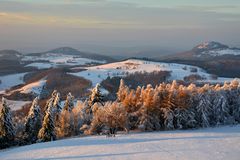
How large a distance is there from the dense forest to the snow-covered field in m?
5.15

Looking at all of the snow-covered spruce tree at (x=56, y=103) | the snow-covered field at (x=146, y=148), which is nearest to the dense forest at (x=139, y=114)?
the snow-covered spruce tree at (x=56, y=103)

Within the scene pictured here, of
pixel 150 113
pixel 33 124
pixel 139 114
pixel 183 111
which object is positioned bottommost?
pixel 33 124

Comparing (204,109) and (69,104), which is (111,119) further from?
(69,104)

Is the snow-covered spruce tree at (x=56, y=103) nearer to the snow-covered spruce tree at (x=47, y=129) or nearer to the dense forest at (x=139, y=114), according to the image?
the dense forest at (x=139, y=114)

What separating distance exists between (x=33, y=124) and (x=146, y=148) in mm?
27967

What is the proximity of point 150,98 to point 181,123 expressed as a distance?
5879 mm

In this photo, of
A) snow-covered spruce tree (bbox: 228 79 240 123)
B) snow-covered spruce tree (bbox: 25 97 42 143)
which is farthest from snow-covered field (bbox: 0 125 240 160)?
snow-covered spruce tree (bbox: 25 97 42 143)

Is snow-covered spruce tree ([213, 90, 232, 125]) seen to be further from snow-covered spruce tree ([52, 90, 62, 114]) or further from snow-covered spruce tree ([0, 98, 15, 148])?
snow-covered spruce tree ([0, 98, 15, 148])

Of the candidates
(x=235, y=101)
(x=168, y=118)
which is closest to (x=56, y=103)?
(x=168, y=118)

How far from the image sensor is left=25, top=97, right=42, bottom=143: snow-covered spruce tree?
6994cm

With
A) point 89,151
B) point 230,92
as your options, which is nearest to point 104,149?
point 89,151

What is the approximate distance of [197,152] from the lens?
148ft

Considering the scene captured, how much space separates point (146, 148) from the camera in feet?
156

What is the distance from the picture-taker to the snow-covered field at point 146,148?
43938 millimetres
